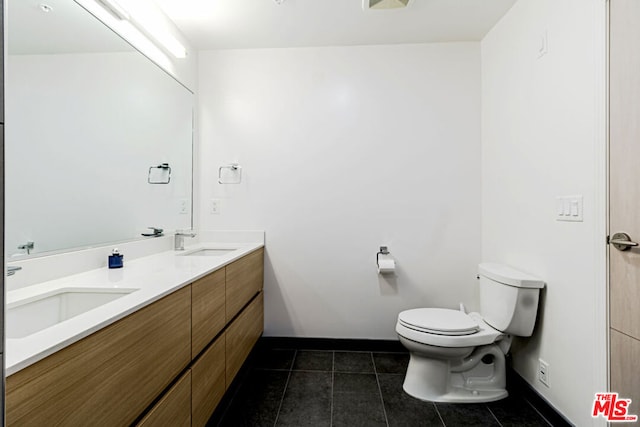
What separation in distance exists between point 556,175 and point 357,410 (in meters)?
1.61

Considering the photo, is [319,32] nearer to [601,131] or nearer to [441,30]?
[441,30]

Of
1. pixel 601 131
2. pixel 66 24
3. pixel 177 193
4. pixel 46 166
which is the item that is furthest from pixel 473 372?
pixel 66 24

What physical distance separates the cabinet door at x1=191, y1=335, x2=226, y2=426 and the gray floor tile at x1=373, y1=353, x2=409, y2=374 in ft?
3.57

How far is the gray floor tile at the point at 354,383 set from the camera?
6.18ft

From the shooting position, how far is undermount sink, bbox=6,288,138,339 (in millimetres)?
944

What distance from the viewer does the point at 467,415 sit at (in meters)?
1.67

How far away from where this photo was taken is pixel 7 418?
1.81 ft

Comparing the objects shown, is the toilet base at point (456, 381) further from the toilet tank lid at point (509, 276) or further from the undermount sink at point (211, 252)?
the undermount sink at point (211, 252)

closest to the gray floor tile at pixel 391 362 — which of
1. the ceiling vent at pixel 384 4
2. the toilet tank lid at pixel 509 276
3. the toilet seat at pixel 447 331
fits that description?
the toilet seat at pixel 447 331

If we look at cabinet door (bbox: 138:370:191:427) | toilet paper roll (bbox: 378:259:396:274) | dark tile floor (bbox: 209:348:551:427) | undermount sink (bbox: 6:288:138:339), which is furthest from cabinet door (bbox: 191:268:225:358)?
toilet paper roll (bbox: 378:259:396:274)

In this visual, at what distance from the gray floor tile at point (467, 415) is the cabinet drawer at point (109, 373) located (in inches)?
54.0

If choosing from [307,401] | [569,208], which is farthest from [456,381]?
[569,208]

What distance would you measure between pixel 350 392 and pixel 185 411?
1012 mm

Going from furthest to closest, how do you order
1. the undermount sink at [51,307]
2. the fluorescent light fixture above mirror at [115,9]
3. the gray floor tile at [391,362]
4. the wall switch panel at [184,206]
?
the wall switch panel at [184,206] < the gray floor tile at [391,362] < the fluorescent light fixture above mirror at [115,9] < the undermount sink at [51,307]
